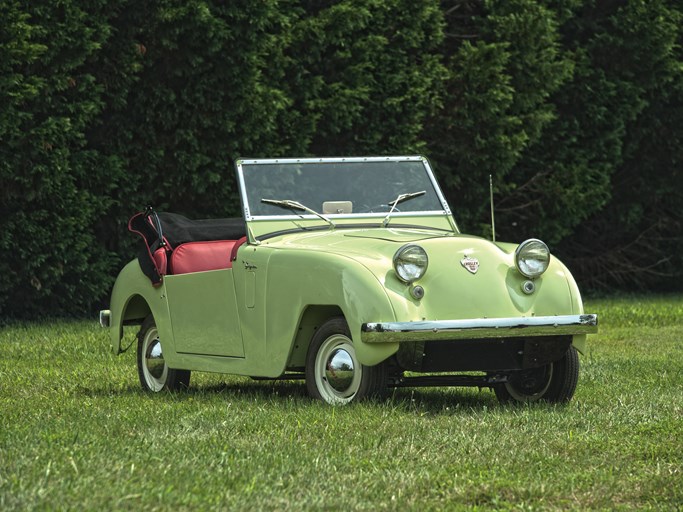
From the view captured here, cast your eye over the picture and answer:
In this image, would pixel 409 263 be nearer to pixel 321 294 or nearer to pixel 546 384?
pixel 321 294

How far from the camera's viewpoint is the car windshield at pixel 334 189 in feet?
29.8

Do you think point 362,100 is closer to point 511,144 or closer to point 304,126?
point 304,126

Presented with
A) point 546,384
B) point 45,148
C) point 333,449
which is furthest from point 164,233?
point 45,148

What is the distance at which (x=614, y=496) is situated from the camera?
5516mm

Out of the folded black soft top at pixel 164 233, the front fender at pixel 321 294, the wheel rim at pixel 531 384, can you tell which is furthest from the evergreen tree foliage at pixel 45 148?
the wheel rim at pixel 531 384

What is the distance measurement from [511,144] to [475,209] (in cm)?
108

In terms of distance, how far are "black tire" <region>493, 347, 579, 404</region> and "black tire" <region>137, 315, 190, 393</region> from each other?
7.20 ft

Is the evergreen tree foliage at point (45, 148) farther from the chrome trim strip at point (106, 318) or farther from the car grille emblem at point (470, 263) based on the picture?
the car grille emblem at point (470, 263)

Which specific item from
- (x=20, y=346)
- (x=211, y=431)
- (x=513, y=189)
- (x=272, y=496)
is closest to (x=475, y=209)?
(x=513, y=189)

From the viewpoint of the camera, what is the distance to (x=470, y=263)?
26.0 feet

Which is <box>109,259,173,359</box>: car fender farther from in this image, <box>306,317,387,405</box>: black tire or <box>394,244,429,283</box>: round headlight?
<box>394,244,429,283</box>: round headlight

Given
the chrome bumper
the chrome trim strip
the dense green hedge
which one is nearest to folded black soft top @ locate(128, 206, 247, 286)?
the chrome trim strip

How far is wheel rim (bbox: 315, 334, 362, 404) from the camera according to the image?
786 centimetres

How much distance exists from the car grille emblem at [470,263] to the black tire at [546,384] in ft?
2.65
